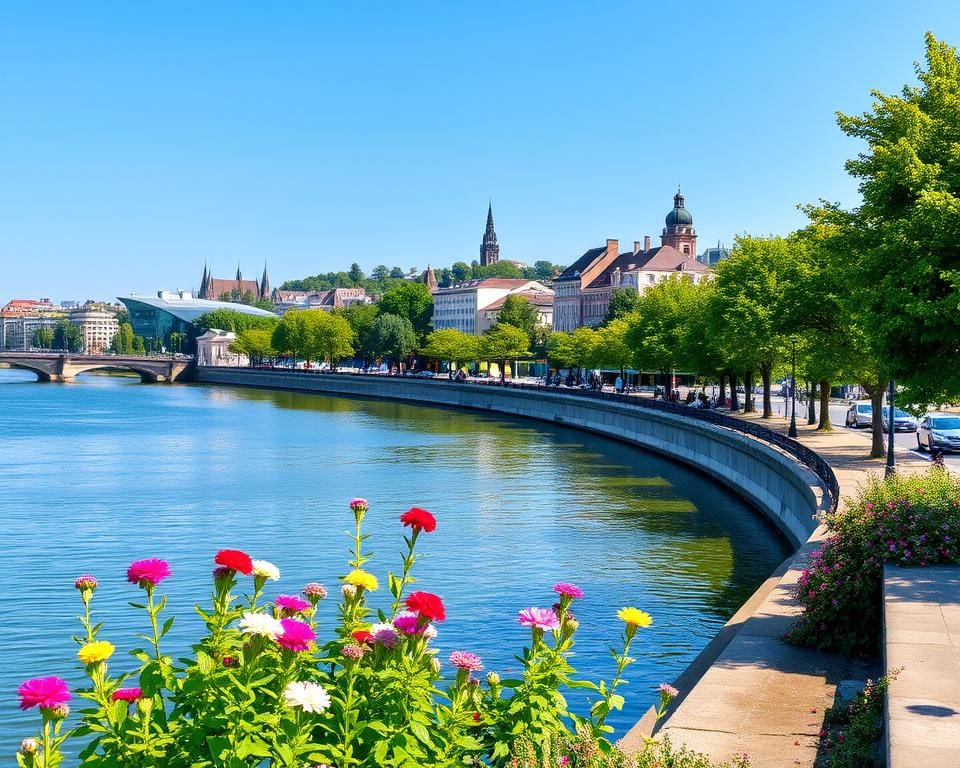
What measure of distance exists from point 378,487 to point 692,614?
2295 centimetres

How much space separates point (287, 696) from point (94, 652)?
3.31ft

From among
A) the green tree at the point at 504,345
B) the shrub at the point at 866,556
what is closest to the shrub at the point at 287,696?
the shrub at the point at 866,556

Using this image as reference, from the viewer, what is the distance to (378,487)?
44.2 meters

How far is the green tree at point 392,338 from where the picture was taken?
6152 inches

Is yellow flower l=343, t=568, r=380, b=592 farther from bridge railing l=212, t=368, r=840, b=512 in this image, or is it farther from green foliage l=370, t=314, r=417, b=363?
green foliage l=370, t=314, r=417, b=363

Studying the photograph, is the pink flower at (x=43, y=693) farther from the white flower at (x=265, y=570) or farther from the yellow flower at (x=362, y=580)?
the yellow flower at (x=362, y=580)

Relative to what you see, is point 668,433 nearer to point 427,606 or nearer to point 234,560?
point 427,606

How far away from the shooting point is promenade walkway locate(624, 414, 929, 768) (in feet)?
33.6

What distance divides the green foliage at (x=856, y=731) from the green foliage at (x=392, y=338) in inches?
5752

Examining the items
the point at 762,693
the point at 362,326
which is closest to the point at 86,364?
the point at 362,326

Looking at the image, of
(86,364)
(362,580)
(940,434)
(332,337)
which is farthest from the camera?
(86,364)

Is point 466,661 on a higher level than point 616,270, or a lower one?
lower

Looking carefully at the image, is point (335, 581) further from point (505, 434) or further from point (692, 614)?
point (505, 434)

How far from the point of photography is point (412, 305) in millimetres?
173875
